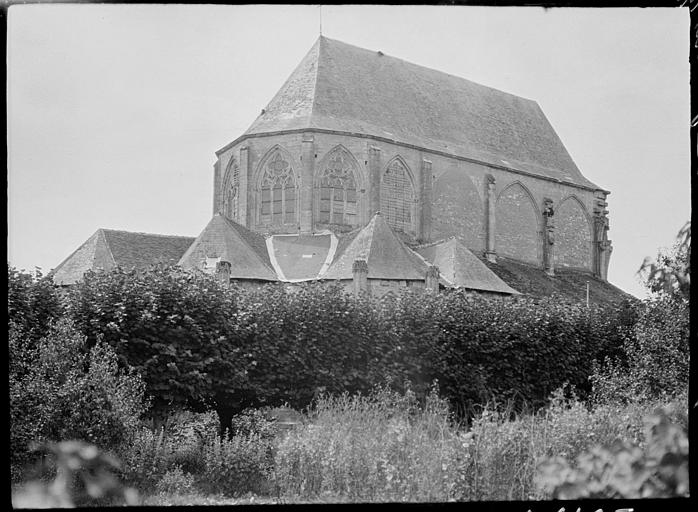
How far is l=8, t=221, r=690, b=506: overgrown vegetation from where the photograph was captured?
31.9 ft

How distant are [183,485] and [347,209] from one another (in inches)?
1031

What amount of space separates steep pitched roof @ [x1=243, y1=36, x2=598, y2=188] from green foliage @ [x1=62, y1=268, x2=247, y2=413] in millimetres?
21166

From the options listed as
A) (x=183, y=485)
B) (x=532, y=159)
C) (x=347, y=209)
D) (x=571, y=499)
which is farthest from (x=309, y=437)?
(x=532, y=159)

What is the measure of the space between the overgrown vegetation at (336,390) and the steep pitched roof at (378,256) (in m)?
9.78

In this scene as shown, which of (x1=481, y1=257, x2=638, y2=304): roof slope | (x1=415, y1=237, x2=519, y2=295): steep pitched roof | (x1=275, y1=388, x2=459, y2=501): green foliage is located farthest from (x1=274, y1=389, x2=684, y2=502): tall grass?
(x1=481, y1=257, x2=638, y2=304): roof slope

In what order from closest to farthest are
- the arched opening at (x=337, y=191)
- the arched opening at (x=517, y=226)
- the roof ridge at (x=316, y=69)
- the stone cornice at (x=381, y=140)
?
the arched opening at (x=337, y=191), the stone cornice at (x=381, y=140), the roof ridge at (x=316, y=69), the arched opening at (x=517, y=226)

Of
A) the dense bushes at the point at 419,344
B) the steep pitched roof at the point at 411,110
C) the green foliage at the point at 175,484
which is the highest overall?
the steep pitched roof at the point at 411,110

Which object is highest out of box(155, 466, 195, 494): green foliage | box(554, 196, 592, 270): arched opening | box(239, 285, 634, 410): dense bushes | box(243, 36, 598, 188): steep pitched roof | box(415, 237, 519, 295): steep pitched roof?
box(243, 36, 598, 188): steep pitched roof

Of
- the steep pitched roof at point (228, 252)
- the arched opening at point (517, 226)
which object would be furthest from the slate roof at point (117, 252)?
the arched opening at point (517, 226)

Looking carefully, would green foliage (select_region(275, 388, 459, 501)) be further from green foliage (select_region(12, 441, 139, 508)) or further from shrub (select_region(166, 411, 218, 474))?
green foliage (select_region(12, 441, 139, 508))

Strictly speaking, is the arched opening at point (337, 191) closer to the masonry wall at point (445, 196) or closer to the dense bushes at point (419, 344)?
the masonry wall at point (445, 196)

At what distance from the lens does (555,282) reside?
43875 mm

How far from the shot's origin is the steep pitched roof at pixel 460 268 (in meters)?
34.5

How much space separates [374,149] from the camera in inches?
1503
